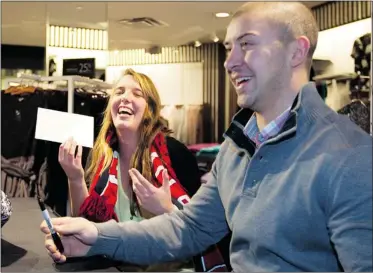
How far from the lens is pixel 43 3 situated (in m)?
2.30

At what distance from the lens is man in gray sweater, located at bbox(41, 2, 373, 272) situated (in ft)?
2.47

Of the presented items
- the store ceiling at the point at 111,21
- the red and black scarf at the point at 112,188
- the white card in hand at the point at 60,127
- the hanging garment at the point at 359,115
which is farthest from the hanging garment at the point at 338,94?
the white card in hand at the point at 60,127

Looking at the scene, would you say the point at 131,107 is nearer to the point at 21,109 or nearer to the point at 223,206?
the point at 223,206

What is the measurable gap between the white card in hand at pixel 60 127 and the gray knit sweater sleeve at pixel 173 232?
30 cm

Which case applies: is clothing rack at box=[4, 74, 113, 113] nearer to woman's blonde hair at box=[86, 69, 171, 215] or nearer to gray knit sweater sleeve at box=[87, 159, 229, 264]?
woman's blonde hair at box=[86, 69, 171, 215]

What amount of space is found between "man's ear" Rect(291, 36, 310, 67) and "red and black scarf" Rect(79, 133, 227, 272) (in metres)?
0.50

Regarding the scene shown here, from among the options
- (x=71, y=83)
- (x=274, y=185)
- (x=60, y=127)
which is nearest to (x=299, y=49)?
(x=274, y=185)

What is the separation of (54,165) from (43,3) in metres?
1.15

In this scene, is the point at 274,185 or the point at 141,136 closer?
the point at 274,185

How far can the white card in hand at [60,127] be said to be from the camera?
1188 millimetres

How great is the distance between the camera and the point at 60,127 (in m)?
1.19

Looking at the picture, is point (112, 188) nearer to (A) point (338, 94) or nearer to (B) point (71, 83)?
(B) point (71, 83)

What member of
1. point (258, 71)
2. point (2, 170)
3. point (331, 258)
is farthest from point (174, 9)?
point (331, 258)

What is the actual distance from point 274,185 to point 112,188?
0.57 meters
